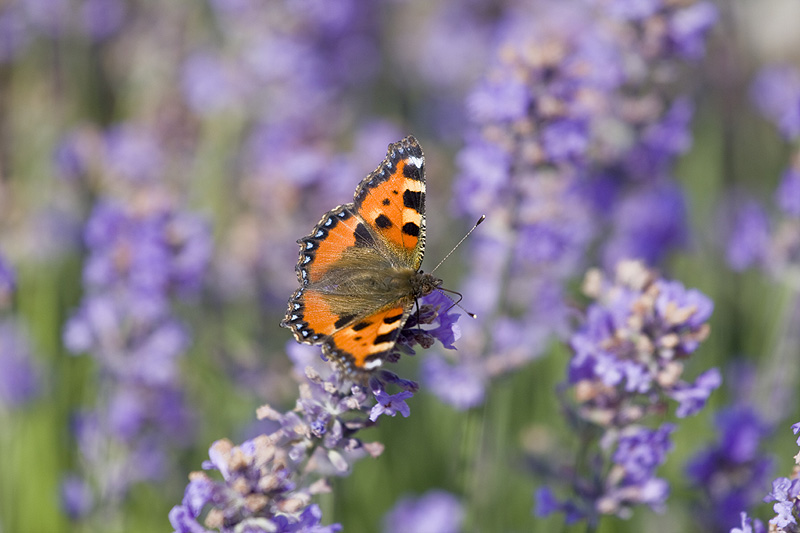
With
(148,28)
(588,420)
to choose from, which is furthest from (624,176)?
(148,28)

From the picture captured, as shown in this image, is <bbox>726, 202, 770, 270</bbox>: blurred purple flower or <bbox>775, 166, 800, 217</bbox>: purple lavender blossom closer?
<bbox>775, 166, 800, 217</bbox>: purple lavender blossom

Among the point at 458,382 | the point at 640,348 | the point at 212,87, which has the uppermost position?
the point at 212,87

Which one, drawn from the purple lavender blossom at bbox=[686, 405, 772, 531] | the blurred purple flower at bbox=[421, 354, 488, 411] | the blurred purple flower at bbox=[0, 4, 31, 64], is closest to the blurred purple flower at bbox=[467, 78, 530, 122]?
the blurred purple flower at bbox=[421, 354, 488, 411]

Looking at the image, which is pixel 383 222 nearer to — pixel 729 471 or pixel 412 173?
pixel 412 173

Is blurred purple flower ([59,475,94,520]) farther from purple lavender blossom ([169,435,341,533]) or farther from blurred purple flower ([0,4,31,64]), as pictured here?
blurred purple flower ([0,4,31,64])

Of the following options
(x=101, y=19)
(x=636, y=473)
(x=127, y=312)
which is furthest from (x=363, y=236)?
(x=101, y=19)

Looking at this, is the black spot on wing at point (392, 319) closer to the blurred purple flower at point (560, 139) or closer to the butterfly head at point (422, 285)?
the butterfly head at point (422, 285)

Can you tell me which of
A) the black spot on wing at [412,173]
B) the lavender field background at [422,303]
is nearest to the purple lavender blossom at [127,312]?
the lavender field background at [422,303]

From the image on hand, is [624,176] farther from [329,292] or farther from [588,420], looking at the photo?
[329,292]
